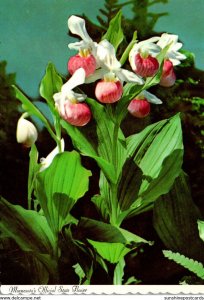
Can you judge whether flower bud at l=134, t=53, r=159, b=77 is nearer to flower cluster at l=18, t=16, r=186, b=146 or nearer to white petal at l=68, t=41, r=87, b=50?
flower cluster at l=18, t=16, r=186, b=146

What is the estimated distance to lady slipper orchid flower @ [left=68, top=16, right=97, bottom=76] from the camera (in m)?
1.48

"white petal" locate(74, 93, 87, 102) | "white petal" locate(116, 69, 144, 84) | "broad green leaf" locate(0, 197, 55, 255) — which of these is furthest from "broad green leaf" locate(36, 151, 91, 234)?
"white petal" locate(116, 69, 144, 84)

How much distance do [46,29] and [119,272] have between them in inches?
29.6

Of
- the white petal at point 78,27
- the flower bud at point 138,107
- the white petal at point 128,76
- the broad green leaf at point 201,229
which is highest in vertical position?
the white petal at point 78,27

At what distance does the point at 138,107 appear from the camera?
1.54 meters

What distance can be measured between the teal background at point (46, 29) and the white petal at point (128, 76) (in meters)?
0.18

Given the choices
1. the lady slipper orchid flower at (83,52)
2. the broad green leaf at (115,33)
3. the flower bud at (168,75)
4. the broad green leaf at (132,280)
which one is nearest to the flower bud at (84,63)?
the lady slipper orchid flower at (83,52)

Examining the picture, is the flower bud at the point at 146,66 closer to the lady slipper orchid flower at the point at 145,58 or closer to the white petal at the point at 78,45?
the lady slipper orchid flower at the point at 145,58

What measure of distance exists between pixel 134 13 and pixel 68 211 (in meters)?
0.61

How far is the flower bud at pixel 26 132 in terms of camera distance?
159 cm

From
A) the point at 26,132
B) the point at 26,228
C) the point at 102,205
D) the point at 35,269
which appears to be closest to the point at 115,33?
the point at 26,132

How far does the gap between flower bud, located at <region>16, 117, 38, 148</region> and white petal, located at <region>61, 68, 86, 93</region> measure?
0.57ft

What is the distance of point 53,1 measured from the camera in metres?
1.67

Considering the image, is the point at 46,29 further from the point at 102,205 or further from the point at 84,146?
the point at 102,205
